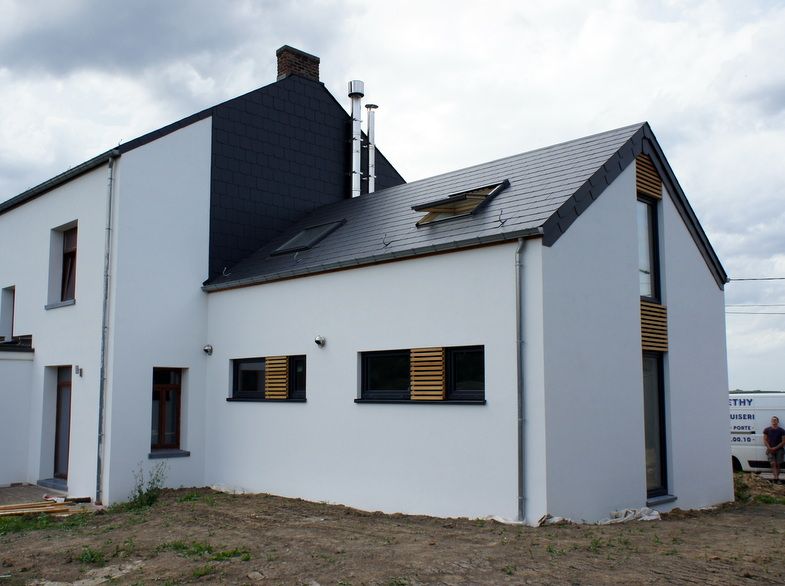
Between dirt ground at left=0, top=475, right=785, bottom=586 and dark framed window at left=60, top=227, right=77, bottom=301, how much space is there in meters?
5.75

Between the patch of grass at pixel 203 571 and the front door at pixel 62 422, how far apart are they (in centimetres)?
852

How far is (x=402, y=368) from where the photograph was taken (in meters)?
11.4

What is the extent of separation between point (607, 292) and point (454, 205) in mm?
2796

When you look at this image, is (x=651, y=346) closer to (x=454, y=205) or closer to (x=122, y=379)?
(x=454, y=205)

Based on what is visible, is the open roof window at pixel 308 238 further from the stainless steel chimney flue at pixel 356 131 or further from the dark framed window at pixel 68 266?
the dark framed window at pixel 68 266

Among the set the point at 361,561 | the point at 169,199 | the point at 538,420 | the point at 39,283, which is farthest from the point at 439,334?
the point at 39,283

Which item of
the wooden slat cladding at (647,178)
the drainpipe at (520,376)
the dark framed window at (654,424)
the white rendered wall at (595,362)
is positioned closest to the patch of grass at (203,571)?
the drainpipe at (520,376)

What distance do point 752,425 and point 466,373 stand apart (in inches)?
426

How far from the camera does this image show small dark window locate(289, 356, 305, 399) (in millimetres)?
13133

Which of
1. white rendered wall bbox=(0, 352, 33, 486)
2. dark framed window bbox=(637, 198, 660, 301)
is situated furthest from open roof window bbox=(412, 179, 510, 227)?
white rendered wall bbox=(0, 352, 33, 486)

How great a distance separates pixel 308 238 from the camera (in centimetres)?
1482

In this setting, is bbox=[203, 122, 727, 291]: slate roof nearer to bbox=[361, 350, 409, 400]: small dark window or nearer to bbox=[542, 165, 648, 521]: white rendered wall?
bbox=[542, 165, 648, 521]: white rendered wall

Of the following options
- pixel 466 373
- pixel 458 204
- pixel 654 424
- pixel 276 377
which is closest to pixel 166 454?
pixel 276 377

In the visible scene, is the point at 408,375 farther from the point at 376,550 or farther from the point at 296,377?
the point at 376,550
